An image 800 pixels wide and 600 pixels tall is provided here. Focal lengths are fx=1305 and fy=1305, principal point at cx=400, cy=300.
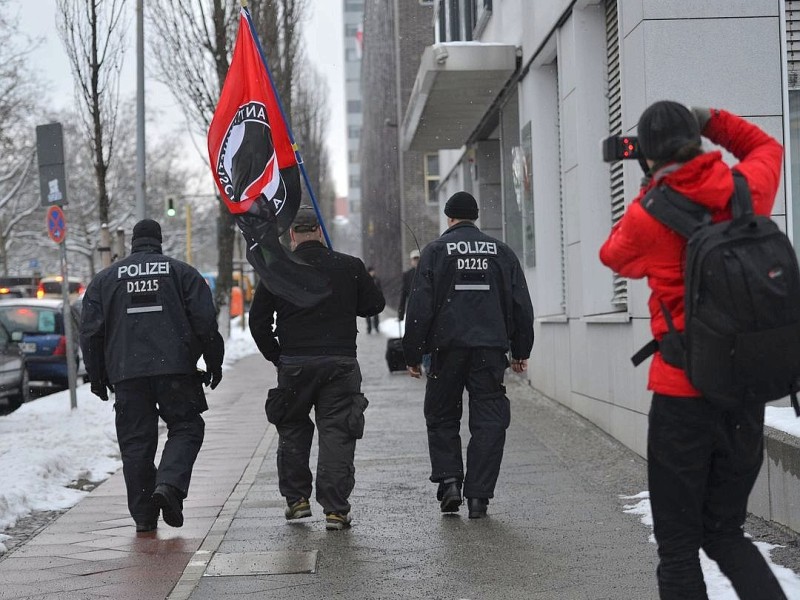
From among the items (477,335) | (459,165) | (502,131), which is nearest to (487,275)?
(477,335)

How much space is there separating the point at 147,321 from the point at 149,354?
20 centimetres

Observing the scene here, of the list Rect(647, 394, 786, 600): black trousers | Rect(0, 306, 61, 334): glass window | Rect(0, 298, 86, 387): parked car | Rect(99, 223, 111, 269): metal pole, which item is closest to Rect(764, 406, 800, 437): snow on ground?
Rect(647, 394, 786, 600): black trousers

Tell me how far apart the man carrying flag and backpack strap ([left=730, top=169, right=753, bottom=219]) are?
3.81 meters

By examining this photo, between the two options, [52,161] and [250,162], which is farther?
[52,161]

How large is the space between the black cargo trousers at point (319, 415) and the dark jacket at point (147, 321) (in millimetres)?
511

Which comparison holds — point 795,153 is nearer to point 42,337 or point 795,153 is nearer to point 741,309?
point 741,309

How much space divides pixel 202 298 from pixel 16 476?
2435mm

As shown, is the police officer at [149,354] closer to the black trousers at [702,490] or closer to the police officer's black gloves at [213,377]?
the police officer's black gloves at [213,377]

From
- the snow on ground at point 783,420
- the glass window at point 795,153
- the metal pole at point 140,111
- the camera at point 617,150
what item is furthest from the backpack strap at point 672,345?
the metal pole at point 140,111

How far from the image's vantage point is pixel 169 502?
24.2 feet

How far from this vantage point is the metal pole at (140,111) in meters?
22.5

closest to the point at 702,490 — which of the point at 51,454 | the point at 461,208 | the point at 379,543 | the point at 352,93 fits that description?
the point at 379,543

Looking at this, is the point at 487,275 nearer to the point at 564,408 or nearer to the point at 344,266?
the point at 344,266

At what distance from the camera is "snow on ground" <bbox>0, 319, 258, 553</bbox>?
8.67 metres
